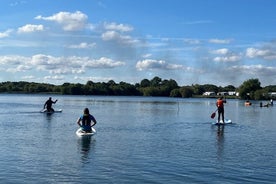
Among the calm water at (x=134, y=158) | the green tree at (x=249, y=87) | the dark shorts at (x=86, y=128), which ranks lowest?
the calm water at (x=134, y=158)

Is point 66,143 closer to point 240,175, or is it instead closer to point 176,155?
point 176,155

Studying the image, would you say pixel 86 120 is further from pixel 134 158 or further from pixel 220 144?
pixel 134 158

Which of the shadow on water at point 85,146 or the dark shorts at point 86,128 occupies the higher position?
the dark shorts at point 86,128

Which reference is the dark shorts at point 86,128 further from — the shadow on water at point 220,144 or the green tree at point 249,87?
the green tree at point 249,87

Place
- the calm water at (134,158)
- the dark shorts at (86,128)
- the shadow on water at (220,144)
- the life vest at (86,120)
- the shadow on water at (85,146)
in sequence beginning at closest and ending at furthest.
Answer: the calm water at (134,158), the shadow on water at (85,146), the shadow on water at (220,144), the dark shorts at (86,128), the life vest at (86,120)

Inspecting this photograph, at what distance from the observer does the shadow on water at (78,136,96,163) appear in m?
17.8

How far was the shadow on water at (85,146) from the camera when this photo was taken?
17.8m

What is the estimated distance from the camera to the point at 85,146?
20969mm

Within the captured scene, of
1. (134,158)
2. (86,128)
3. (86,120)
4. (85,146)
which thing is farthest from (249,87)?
(134,158)

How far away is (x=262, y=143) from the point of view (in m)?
23.5

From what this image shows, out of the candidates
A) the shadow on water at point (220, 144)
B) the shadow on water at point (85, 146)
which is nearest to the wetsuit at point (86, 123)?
the shadow on water at point (85, 146)

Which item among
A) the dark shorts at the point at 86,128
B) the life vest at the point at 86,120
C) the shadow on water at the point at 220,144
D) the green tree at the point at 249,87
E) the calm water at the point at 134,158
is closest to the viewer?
the calm water at the point at 134,158

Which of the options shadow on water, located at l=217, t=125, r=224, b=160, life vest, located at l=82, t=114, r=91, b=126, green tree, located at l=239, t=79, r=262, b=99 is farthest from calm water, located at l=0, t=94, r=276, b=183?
green tree, located at l=239, t=79, r=262, b=99

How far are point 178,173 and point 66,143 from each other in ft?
28.0
